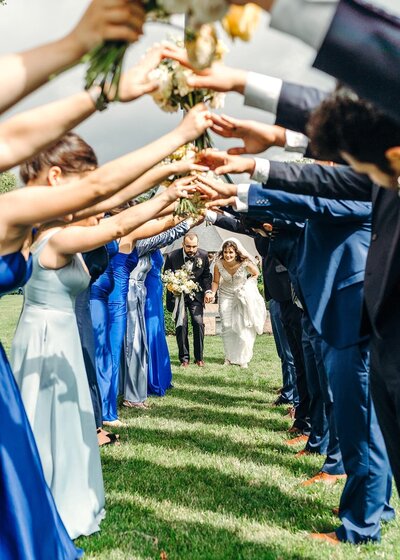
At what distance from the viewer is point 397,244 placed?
7.58ft

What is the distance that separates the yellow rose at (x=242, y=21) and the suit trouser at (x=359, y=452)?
99.3 inches

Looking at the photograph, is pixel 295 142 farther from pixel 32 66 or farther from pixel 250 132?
pixel 32 66

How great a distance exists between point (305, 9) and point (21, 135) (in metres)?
1.06

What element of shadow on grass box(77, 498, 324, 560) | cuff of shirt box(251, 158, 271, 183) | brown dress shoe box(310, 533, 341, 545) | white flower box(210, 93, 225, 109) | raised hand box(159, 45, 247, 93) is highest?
white flower box(210, 93, 225, 109)

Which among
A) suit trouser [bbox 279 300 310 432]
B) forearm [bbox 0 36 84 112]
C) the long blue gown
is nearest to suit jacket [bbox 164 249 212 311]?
the long blue gown

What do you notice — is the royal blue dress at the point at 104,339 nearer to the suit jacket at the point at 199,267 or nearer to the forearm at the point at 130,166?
the forearm at the point at 130,166

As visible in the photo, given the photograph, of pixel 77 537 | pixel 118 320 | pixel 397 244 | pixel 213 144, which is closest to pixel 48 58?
pixel 397 244

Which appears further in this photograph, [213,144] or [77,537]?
[77,537]

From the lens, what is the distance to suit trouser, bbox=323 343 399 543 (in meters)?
3.82

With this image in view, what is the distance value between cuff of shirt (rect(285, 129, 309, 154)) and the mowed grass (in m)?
2.34

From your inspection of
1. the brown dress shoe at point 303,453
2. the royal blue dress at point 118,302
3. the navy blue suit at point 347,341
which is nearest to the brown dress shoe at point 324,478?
the brown dress shoe at point 303,453

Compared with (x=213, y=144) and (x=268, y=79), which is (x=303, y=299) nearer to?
(x=213, y=144)

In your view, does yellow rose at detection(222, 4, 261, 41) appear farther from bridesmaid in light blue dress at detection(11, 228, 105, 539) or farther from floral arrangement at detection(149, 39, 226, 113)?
bridesmaid in light blue dress at detection(11, 228, 105, 539)

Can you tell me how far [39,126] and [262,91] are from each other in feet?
3.29
